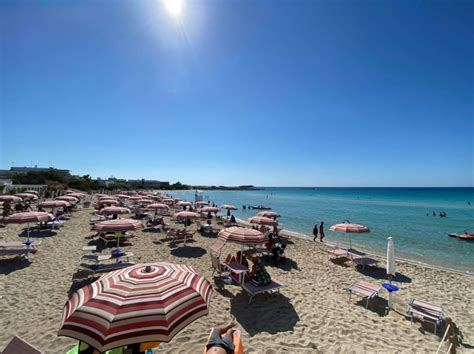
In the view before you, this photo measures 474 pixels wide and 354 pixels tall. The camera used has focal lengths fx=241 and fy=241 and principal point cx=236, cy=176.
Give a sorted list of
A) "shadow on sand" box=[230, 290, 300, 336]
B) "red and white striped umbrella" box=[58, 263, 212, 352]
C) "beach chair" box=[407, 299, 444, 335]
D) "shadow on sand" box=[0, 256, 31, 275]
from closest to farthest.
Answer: "red and white striped umbrella" box=[58, 263, 212, 352], "shadow on sand" box=[230, 290, 300, 336], "beach chair" box=[407, 299, 444, 335], "shadow on sand" box=[0, 256, 31, 275]

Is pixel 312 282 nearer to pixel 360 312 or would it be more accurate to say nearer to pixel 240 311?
pixel 360 312

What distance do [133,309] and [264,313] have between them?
13.4 feet

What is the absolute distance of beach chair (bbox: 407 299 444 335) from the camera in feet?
17.8

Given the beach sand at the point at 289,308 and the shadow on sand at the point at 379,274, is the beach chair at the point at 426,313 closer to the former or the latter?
the beach sand at the point at 289,308

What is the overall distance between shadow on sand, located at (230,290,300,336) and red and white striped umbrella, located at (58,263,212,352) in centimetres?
278

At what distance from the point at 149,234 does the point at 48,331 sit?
9.85 m

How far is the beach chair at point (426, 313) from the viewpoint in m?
5.44

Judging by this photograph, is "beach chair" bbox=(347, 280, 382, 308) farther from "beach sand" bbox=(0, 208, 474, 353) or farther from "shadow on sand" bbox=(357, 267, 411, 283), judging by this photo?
"shadow on sand" bbox=(357, 267, 411, 283)

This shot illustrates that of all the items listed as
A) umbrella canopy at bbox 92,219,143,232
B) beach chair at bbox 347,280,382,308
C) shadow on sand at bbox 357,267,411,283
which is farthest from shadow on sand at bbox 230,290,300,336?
shadow on sand at bbox 357,267,411,283

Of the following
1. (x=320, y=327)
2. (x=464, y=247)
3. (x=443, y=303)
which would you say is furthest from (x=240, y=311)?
(x=464, y=247)

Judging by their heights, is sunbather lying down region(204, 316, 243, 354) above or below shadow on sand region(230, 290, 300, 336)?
above

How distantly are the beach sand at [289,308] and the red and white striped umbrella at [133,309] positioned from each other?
83.8 inches

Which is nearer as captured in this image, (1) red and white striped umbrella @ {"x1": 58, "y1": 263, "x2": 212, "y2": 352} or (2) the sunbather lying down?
(1) red and white striped umbrella @ {"x1": 58, "y1": 263, "x2": 212, "y2": 352}

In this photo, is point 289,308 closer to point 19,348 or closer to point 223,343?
point 223,343
